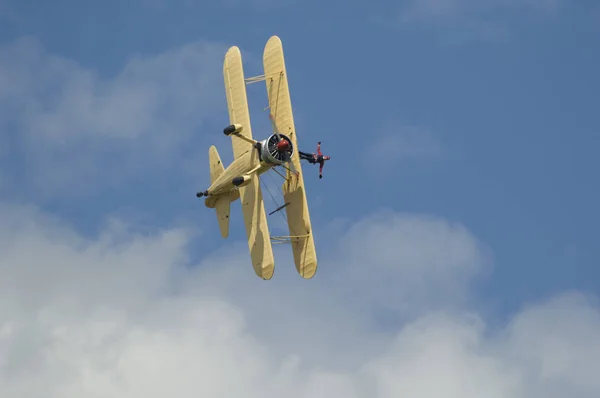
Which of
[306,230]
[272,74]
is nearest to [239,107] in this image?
[272,74]

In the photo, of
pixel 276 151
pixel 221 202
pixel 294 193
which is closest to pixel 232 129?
pixel 276 151

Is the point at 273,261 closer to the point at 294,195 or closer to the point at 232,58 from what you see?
the point at 294,195

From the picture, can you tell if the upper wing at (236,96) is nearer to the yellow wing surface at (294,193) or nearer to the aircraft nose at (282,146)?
the yellow wing surface at (294,193)

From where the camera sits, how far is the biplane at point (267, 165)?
2810 inches

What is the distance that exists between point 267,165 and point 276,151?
34.8 inches

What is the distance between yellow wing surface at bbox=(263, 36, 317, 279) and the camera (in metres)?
72.2

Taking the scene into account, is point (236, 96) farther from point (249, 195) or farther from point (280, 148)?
point (249, 195)

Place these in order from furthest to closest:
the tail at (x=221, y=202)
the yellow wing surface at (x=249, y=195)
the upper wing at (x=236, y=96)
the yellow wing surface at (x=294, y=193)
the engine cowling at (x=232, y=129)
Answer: the tail at (x=221, y=202) → the upper wing at (x=236, y=96) → the yellow wing surface at (x=294, y=193) → the yellow wing surface at (x=249, y=195) → the engine cowling at (x=232, y=129)

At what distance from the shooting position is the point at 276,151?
71.1m

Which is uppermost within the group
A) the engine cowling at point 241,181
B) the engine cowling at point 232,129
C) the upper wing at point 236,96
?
the upper wing at point 236,96

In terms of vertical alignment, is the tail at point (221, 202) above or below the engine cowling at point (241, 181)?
above

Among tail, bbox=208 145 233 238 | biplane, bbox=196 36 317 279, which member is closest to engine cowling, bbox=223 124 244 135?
biplane, bbox=196 36 317 279

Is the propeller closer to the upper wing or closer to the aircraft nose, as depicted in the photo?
the aircraft nose

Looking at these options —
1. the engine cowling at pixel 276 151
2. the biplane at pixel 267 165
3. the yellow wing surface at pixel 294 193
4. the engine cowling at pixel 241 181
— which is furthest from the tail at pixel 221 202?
the engine cowling at pixel 276 151
